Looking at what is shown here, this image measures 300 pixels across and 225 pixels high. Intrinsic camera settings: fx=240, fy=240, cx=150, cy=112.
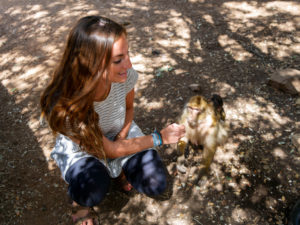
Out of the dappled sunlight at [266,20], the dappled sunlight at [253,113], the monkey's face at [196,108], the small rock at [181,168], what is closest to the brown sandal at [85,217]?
the small rock at [181,168]

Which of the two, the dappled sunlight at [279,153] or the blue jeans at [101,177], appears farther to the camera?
the dappled sunlight at [279,153]

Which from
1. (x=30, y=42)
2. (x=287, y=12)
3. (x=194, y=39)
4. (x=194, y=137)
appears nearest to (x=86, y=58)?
(x=194, y=137)

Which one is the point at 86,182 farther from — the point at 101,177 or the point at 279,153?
the point at 279,153

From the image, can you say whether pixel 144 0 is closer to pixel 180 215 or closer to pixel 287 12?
pixel 287 12

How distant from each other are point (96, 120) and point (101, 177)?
21.4 inches

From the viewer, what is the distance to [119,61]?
1699mm

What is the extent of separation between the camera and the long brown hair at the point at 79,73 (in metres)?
1.54

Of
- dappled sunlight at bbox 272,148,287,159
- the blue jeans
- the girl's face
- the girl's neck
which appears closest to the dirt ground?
dappled sunlight at bbox 272,148,287,159

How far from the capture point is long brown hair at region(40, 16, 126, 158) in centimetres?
154

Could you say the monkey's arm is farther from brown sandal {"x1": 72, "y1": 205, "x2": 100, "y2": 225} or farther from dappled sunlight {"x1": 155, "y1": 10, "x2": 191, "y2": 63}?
dappled sunlight {"x1": 155, "y1": 10, "x2": 191, "y2": 63}

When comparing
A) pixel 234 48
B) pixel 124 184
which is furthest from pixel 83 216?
pixel 234 48

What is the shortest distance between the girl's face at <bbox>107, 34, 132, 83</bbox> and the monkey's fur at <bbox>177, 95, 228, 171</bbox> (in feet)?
3.56

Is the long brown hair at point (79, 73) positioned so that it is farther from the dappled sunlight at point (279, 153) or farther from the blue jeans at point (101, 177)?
the dappled sunlight at point (279, 153)

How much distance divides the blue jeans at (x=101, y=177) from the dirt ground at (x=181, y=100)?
55 cm
